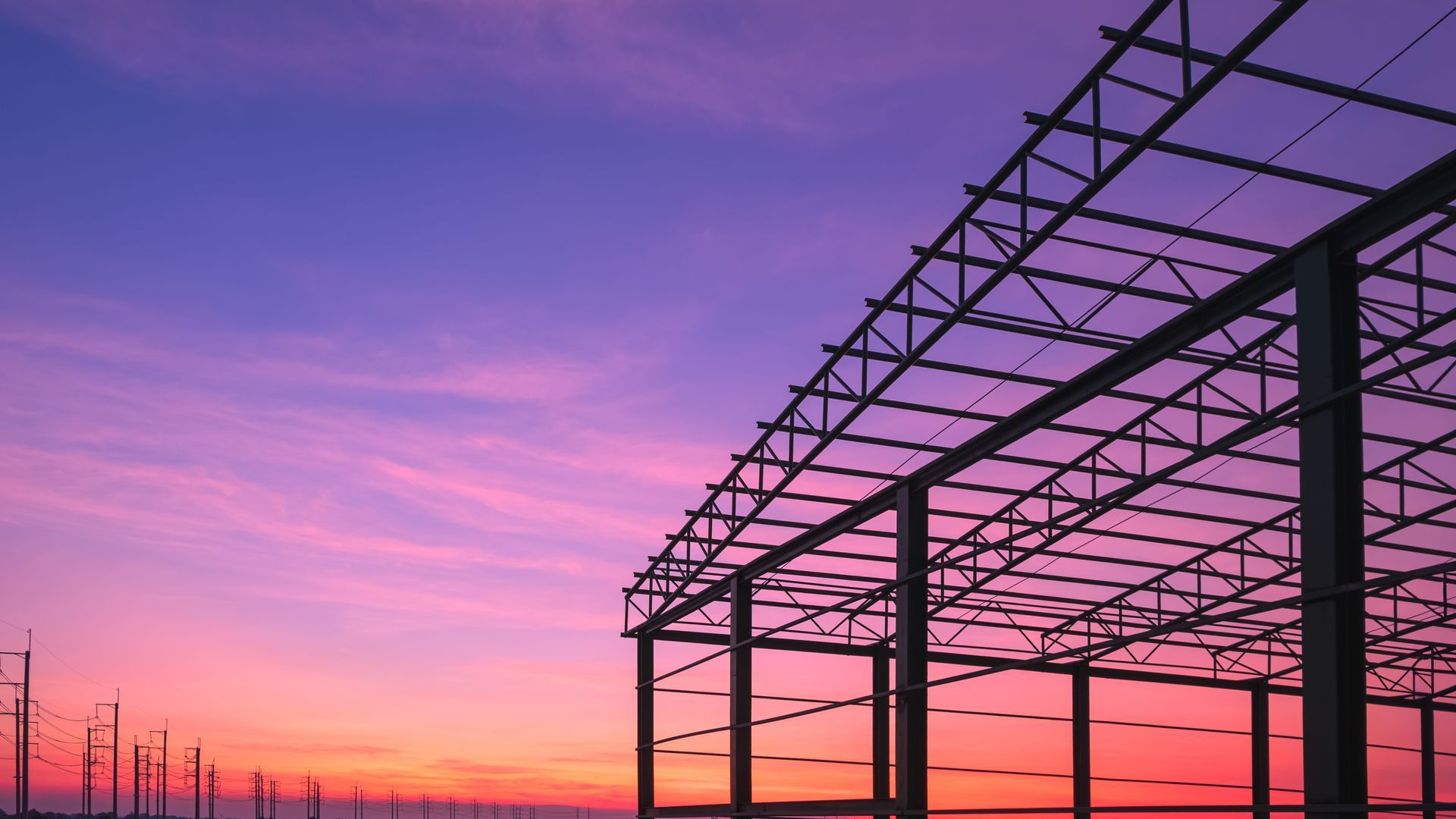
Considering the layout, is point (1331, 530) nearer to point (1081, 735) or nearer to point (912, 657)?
point (912, 657)

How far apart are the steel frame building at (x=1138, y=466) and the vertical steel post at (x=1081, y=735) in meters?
0.08

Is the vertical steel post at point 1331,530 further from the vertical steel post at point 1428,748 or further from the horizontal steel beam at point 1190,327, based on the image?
the vertical steel post at point 1428,748

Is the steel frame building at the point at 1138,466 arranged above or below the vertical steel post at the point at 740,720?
above

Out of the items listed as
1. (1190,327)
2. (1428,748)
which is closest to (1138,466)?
(1190,327)

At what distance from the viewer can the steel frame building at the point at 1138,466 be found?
13344mm

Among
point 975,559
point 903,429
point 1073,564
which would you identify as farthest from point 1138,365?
point 1073,564

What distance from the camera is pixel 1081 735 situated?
38.7m

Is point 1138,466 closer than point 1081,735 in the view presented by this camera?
Yes

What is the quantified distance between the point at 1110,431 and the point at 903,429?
4.69 meters

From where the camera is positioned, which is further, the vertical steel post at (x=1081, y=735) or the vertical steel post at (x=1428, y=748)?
the vertical steel post at (x=1428, y=748)

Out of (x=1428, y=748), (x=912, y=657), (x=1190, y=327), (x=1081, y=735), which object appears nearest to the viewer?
(x=1190, y=327)

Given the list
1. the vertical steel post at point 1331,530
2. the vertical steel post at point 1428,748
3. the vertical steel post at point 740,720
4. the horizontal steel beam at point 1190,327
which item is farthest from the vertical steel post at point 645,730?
the vertical steel post at point 1331,530

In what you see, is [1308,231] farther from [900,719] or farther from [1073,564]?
[1073,564]

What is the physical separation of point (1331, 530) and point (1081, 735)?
27323mm
